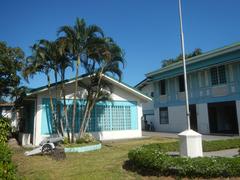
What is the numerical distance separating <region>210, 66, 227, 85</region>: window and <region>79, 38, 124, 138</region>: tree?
9887 millimetres

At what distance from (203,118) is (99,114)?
9.89 m

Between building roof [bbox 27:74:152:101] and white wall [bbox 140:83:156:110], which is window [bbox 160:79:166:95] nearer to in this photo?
white wall [bbox 140:83:156:110]


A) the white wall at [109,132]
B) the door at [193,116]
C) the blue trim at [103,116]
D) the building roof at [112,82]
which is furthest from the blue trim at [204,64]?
the blue trim at [103,116]

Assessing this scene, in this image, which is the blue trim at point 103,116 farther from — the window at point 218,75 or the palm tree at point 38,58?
the window at point 218,75

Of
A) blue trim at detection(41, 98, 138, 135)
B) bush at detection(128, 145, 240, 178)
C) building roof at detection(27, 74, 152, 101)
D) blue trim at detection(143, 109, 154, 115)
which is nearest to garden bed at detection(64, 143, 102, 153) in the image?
blue trim at detection(41, 98, 138, 135)

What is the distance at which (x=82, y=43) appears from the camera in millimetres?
14492

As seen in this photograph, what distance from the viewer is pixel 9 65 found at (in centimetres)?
1869

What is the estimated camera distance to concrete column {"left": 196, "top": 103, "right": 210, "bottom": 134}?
72.8ft

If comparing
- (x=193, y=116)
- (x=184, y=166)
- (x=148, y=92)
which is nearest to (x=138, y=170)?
(x=184, y=166)

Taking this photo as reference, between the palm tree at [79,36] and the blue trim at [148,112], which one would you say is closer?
the palm tree at [79,36]

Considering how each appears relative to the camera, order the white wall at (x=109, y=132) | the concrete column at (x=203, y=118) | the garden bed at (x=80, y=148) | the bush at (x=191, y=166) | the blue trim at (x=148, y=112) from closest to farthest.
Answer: the bush at (x=191, y=166)
the garden bed at (x=80, y=148)
the white wall at (x=109, y=132)
the concrete column at (x=203, y=118)
the blue trim at (x=148, y=112)

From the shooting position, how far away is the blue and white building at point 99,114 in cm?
1666

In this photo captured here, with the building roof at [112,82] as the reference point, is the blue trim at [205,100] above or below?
below

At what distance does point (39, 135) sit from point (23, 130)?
4110 millimetres
